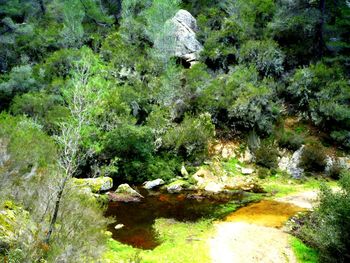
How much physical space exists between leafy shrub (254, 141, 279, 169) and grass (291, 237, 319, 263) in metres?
9.86

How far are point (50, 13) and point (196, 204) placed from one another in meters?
32.3

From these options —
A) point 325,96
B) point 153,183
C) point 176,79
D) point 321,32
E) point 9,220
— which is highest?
point 321,32

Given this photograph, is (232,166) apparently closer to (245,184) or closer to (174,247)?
(245,184)

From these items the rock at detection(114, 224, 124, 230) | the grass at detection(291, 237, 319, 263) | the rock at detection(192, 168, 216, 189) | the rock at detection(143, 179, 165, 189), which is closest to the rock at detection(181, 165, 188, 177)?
the rock at detection(192, 168, 216, 189)

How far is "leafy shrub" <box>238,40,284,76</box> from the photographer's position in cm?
2973

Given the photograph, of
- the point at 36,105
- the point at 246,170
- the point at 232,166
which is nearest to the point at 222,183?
the point at 232,166

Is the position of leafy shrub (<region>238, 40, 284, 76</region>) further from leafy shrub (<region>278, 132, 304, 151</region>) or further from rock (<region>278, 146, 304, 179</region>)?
rock (<region>278, 146, 304, 179</region>)

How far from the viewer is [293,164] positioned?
23359 millimetres

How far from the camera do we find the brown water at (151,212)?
1420 centimetres

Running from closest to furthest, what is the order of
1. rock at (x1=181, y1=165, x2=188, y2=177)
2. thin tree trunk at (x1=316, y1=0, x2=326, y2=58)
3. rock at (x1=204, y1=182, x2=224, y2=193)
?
rock at (x1=204, y1=182, x2=224, y2=193)
rock at (x1=181, y1=165, x2=188, y2=177)
thin tree trunk at (x1=316, y1=0, x2=326, y2=58)

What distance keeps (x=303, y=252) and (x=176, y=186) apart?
886 cm

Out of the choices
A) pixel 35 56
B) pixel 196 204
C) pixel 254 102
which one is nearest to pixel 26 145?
pixel 196 204

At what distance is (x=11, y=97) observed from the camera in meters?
28.5

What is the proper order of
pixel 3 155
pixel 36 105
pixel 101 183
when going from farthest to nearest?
1. pixel 36 105
2. pixel 101 183
3. pixel 3 155
